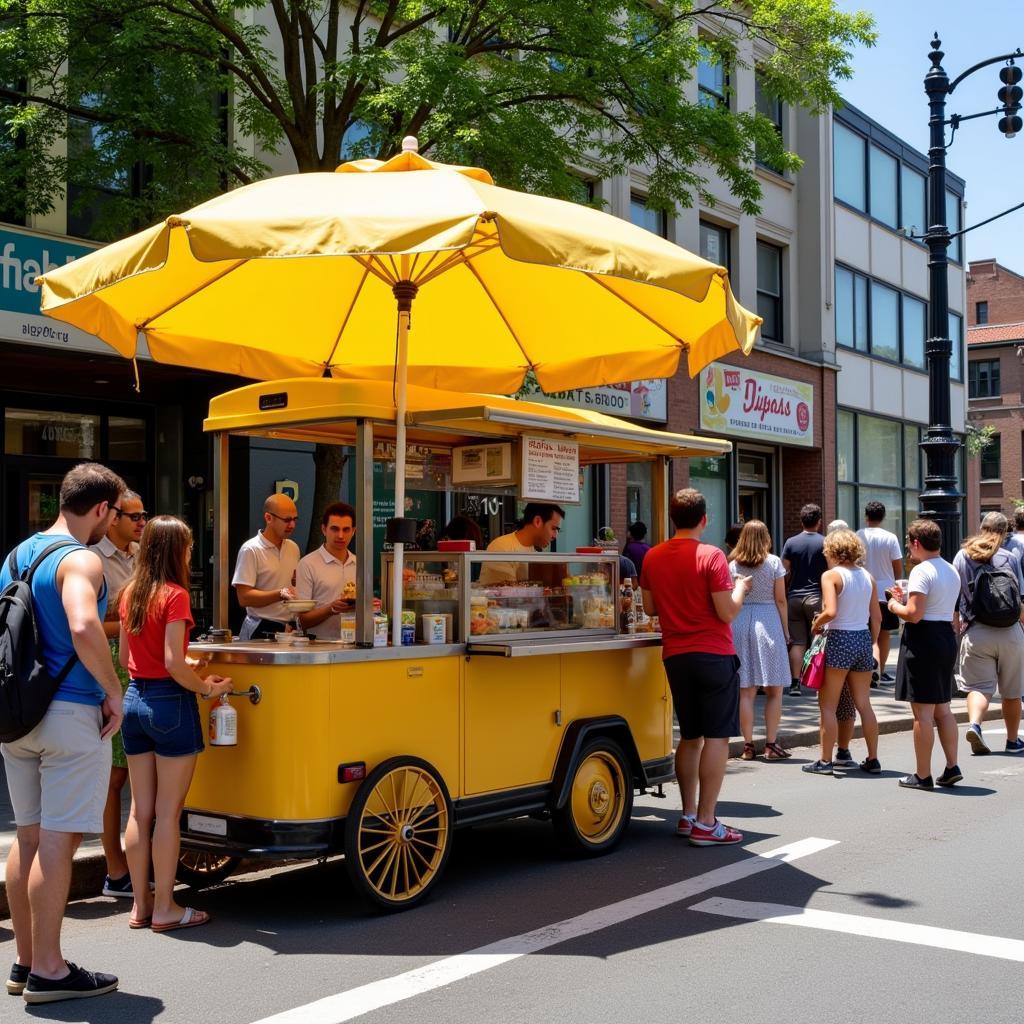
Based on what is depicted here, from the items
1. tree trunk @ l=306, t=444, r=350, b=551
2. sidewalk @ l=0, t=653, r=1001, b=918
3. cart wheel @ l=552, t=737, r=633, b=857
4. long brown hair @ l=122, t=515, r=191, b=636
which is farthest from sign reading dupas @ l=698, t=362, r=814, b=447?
long brown hair @ l=122, t=515, r=191, b=636

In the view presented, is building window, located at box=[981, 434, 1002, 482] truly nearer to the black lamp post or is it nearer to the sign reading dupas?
the sign reading dupas

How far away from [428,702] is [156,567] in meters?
1.47

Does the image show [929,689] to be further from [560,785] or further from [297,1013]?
[297,1013]

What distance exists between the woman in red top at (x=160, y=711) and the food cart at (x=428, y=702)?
0.29 metres

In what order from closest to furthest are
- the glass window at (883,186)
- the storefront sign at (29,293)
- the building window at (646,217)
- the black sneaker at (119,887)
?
the black sneaker at (119,887) < the storefront sign at (29,293) < the building window at (646,217) < the glass window at (883,186)

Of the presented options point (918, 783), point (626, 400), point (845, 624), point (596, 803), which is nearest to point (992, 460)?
point (626, 400)

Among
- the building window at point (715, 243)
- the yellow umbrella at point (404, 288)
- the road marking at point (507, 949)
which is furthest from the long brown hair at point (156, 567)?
the building window at point (715, 243)

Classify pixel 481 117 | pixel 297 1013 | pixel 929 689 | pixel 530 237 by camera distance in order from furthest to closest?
1. pixel 481 117
2. pixel 929 689
3. pixel 530 237
4. pixel 297 1013

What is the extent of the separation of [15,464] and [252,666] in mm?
8736

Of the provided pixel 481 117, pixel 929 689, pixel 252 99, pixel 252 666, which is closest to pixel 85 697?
pixel 252 666

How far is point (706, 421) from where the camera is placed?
2014cm

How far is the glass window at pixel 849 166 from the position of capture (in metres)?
24.5

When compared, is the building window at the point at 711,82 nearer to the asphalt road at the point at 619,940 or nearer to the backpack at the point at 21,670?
the asphalt road at the point at 619,940

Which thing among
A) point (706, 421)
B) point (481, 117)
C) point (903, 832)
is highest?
point (481, 117)
